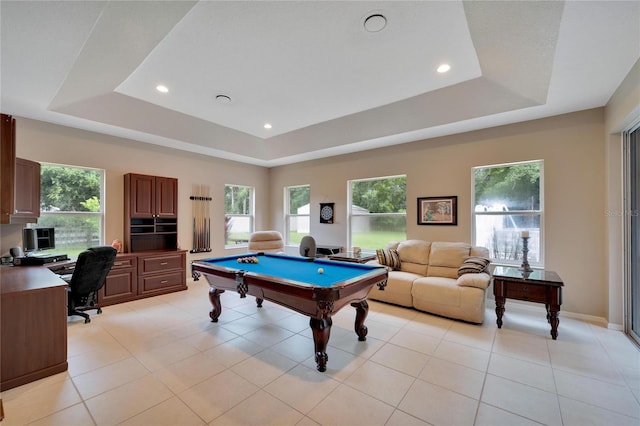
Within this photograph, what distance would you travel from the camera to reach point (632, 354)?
273 cm

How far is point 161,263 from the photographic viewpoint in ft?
16.3

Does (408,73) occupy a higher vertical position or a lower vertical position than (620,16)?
higher

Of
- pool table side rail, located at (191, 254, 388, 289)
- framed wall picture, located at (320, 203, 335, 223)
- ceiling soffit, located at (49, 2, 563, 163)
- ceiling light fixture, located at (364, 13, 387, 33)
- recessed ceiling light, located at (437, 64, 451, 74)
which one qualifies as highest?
ceiling light fixture, located at (364, 13, 387, 33)

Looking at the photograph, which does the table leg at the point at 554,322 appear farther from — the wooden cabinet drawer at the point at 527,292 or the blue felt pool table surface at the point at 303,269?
the blue felt pool table surface at the point at 303,269

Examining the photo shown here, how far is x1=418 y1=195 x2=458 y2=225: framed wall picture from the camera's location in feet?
15.4

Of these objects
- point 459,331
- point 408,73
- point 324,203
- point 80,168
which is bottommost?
point 459,331

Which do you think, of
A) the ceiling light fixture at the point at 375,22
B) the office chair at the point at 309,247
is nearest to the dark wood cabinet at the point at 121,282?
the office chair at the point at 309,247

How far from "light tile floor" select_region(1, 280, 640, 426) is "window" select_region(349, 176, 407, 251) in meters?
2.31

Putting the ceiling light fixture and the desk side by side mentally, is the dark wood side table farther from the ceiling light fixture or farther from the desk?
the desk

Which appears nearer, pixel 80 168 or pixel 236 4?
pixel 236 4

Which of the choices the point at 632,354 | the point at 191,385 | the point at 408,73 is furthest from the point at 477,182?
the point at 191,385

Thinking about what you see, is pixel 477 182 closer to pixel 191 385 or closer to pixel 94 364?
pixel 191 385

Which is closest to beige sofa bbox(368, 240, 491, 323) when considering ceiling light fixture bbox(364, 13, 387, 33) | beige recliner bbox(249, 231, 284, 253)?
beige recliner bbox(249, 231, 284, 253)

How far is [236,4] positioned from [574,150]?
459 centimetres
